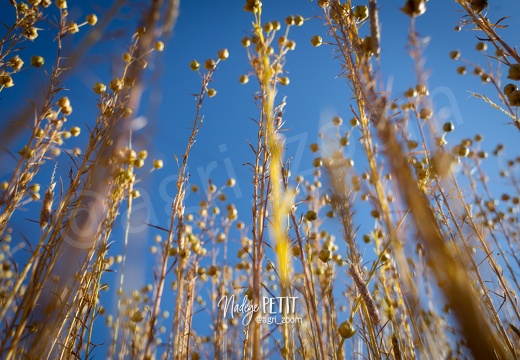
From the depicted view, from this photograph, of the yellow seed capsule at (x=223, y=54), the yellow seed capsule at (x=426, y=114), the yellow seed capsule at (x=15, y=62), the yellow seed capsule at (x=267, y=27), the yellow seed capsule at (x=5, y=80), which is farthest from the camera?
the yellow seed capsule at (x=426, y=114)

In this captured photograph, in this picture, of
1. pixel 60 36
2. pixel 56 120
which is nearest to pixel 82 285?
pixel 56 120

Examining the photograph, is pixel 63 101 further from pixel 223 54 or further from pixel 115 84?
pixel 223 54

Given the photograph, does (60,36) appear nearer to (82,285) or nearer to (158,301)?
(82,285)

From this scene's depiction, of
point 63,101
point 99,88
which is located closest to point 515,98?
point 99,88

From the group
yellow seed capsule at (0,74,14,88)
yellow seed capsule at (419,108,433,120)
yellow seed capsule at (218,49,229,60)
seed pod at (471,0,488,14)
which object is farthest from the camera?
yellow seed capsule at (419,108,433,120)

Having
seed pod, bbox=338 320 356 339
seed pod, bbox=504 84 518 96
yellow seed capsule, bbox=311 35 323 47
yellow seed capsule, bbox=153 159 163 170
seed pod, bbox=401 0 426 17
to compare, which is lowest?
seed pod, bbox=338 320 356 339

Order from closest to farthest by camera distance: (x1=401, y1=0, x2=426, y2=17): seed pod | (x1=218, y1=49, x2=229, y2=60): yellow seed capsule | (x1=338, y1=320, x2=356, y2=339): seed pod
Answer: (x1=401, y1=0, x2=426, y2=17): seed pod, (x1=338, y1=320, x2=356, y2=339): seed pod, (x1=218, y1=49, x2=229, y2=60): yellow seed capsule

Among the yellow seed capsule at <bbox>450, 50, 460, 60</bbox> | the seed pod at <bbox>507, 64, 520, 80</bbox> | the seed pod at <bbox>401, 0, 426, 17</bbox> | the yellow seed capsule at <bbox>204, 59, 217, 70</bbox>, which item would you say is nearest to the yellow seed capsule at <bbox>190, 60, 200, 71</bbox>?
the yellow seed capsule at <bbox>204, 59, 217, 70</bbox>

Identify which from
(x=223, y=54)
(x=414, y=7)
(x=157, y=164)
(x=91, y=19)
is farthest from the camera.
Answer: (x=157, y=164)

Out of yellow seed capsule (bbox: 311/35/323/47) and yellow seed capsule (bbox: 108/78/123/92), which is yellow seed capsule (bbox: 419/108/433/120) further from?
yellow seed capsule (bbox: 108/78/123/92)

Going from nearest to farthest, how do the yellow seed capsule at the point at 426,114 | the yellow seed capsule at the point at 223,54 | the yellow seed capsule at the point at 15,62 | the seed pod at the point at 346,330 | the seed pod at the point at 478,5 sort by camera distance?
1. the seed pod at the point at 346,330
2. the seed pod at the point at 478,5
3. the yellow seed capsule at the point at 15,62
4. the yellow seed capsule at the point at 223,54
5. the yellow seed capsule at the point at 426,114

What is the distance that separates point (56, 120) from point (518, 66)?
Answer: 2.18 m

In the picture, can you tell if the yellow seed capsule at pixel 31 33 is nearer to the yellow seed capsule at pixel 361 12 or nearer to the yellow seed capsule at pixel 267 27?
the yellow seed capsule at pixel 267 27

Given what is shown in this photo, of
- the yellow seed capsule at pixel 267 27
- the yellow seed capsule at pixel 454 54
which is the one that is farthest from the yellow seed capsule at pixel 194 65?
the yellow seed capsule at pixel 454 54
